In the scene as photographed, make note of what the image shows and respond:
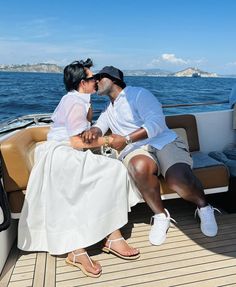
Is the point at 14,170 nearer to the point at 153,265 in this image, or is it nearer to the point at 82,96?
the point at 82,96

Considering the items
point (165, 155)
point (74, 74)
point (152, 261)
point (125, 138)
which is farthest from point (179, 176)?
point (74, 74)

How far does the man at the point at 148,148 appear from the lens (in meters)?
2.29

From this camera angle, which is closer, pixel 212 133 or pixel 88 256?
pixel 88 256

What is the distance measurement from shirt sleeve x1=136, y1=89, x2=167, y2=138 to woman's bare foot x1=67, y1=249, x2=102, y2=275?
85 centimetres

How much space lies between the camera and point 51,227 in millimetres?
2068

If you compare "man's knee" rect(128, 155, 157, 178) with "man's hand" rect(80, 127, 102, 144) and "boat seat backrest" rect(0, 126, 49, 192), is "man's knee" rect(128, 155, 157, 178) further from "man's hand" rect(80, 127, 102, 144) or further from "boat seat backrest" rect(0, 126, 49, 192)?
"boat seat backrest" rect(0, 126, 49, 192)

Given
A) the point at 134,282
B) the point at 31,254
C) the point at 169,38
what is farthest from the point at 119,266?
the point at 169,38

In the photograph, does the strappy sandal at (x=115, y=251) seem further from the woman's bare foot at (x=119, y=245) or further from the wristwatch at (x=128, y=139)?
the wristwatch at (x=128, y=139)

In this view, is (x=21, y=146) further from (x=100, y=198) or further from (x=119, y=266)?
(x=119, y=266)

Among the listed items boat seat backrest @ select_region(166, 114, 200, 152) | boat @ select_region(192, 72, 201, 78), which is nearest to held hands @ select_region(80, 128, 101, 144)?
boat seat backrest @ select_region(166, 114, 200, 152)

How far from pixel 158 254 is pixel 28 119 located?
198cm

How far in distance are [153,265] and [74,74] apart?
4.07 ft

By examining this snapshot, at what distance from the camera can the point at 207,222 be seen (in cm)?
236

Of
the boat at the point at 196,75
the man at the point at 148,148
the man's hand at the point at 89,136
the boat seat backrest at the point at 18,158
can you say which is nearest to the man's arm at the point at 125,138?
the man at the point at 148,148
